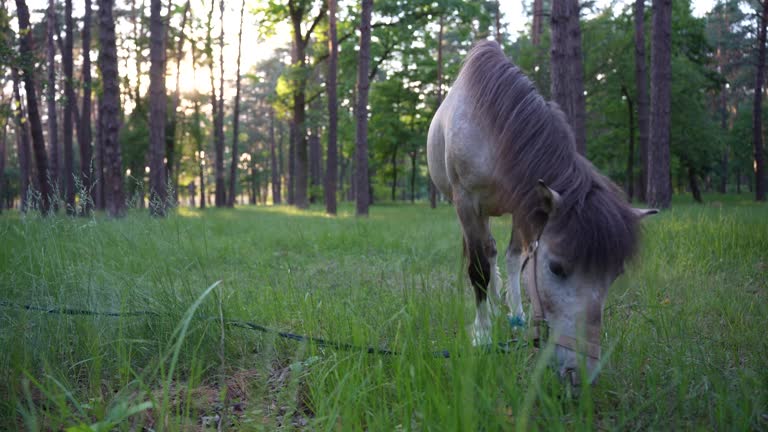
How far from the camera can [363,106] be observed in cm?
1578

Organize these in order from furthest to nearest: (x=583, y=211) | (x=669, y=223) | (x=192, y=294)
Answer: (x=669, y=223) → (x=192, y=294) → (x=583, y=211)

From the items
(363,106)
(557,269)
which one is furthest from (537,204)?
(363,106)

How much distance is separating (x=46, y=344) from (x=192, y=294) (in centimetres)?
79

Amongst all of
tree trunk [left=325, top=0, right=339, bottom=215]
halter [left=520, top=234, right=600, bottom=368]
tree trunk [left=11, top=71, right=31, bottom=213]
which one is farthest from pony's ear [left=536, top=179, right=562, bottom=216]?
tree trunk [left=325, top=0, right=339, bottom=215]

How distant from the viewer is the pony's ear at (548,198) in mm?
2387

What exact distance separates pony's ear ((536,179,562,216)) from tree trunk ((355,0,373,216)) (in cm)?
1340

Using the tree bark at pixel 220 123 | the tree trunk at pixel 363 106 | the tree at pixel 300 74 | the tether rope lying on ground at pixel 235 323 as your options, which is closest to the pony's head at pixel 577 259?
the tether rope lying on ground at pixel 235 323

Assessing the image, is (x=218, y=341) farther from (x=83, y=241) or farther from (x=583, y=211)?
(x=583, y=211)

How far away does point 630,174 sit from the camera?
2581 centimetres

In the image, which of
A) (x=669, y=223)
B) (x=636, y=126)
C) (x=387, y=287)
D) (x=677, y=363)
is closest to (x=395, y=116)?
(x=636, y=126)

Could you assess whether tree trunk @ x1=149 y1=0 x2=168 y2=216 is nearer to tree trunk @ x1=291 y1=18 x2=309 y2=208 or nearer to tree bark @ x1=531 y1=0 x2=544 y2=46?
tree trunk @ x1=291 y1=18 x2=309 y2=208

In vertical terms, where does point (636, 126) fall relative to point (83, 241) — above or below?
above

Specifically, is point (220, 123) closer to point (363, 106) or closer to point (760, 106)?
point (363, 106)

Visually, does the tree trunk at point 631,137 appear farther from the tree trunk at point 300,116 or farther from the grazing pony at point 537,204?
the grazing pony at point 537,204
